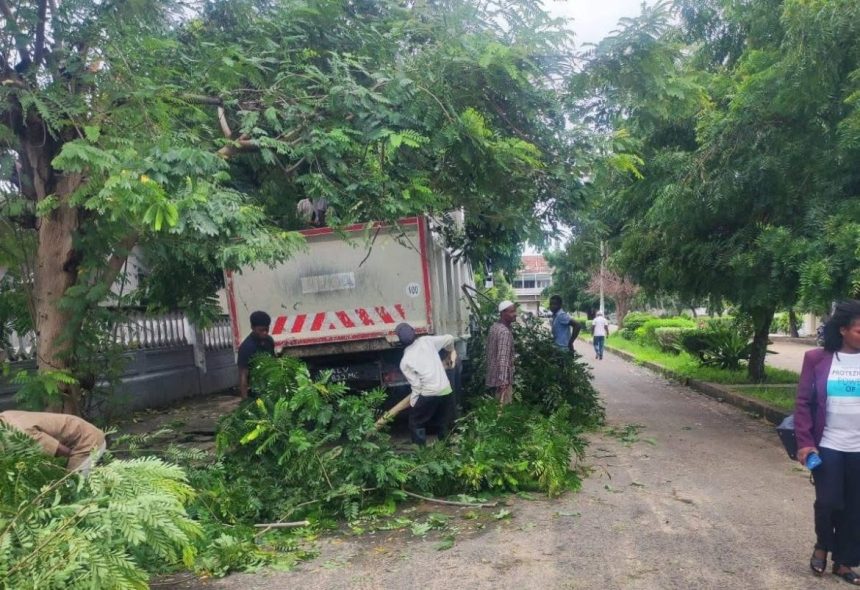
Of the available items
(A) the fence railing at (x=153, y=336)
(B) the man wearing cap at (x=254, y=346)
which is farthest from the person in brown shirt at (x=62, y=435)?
(A) the fence railing at (x=153, y=336)

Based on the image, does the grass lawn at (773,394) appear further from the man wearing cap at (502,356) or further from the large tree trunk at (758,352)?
the man wearing cap at (502,356)

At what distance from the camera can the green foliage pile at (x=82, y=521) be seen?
3.11 meters

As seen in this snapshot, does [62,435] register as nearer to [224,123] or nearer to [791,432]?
[224,123]

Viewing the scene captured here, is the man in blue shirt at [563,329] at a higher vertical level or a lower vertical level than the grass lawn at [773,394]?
higher

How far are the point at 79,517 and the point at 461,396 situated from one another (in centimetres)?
640

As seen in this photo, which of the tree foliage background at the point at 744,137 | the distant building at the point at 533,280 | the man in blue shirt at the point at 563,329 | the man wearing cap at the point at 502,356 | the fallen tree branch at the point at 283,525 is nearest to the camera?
the fallen tree branch at the point at 283,525

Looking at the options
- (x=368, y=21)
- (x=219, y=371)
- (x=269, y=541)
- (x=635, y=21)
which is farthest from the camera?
(x=219, y=371)

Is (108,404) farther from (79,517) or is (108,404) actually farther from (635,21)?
(635,21)

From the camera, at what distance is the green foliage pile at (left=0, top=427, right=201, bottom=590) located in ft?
10.2

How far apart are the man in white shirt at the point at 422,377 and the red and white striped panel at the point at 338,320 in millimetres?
1065

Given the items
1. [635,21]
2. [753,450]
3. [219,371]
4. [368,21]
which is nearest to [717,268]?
[753,450]

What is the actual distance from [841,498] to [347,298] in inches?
205

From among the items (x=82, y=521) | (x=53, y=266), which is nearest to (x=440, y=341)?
(x=53, y=266)

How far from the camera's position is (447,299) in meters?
9.12
